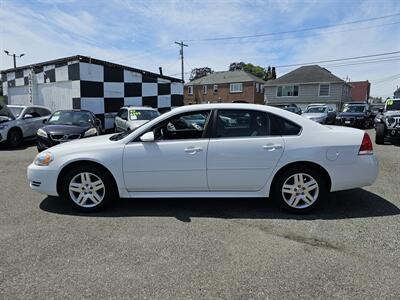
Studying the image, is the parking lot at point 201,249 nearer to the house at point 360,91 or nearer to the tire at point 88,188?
the tire at point 88,188

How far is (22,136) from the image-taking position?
998cm

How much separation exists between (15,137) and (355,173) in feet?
32.8

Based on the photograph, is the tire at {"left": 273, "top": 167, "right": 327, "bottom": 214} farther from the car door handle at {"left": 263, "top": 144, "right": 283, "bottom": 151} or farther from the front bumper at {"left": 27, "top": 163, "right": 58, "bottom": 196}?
the front bumper at {"left": 27, "top": 163, "right": 58, "bottom": 196}

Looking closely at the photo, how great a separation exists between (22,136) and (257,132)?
9.08 metres

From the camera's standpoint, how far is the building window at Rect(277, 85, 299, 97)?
34781mm

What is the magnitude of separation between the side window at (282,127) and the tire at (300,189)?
0.47m

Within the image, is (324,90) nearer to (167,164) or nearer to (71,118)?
(71,118)

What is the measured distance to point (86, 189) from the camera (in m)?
3.93

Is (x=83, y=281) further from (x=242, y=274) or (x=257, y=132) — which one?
(x=257, y=132)

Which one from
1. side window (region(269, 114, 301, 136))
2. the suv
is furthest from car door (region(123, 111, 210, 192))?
the suv

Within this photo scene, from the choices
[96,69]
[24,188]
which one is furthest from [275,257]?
[96,69]

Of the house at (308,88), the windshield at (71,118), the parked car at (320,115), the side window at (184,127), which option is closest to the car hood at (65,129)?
the windshield at (71,118)

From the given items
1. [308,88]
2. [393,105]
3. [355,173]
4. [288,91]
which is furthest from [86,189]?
[288,91]

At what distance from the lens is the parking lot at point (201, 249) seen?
2391 mm
